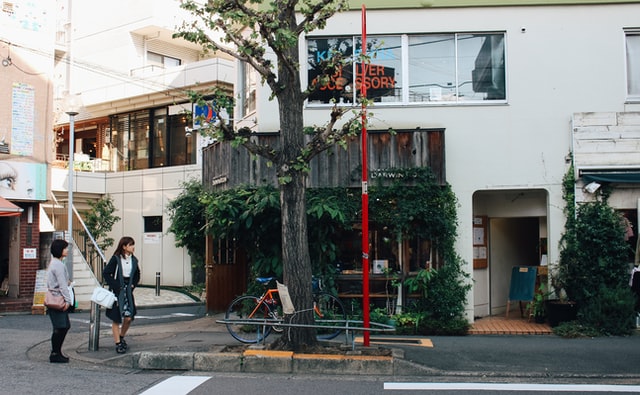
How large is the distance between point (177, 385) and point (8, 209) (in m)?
9.25

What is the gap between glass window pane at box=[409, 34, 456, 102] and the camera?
515 inches

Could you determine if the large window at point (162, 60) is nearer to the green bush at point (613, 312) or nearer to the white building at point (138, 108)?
the white building at point (138, 108)

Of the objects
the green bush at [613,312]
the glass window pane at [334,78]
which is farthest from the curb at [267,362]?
the glass window pane at [334,78]

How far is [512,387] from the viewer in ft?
25.3

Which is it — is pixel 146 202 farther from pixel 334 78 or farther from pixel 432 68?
pixel 432 68

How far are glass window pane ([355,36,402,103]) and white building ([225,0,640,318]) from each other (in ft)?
0.07

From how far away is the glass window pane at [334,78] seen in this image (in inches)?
522

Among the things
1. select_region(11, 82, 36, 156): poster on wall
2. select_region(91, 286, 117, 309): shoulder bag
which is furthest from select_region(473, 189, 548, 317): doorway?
select_region(11, 82, 36, 156): poster on wall

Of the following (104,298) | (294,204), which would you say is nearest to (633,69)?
(294,204)

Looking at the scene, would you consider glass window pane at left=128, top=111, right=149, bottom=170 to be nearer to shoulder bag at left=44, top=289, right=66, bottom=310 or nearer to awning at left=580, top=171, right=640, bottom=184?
shoulder bag at left=44, top=289, right=66, bottom=310

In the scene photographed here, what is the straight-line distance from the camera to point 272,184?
40.9 ft

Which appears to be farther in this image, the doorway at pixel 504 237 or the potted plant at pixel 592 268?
the doorway at pixel 504 237

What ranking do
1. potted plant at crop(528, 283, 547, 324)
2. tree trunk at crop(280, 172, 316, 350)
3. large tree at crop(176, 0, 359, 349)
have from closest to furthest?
large tree at crop(176, 0, 359, 349)
tree trunk at crop(280, 172, 316, 350)
potted plant at crop(528, 283, 547, 324)

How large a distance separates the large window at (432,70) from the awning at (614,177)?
2.29 m
